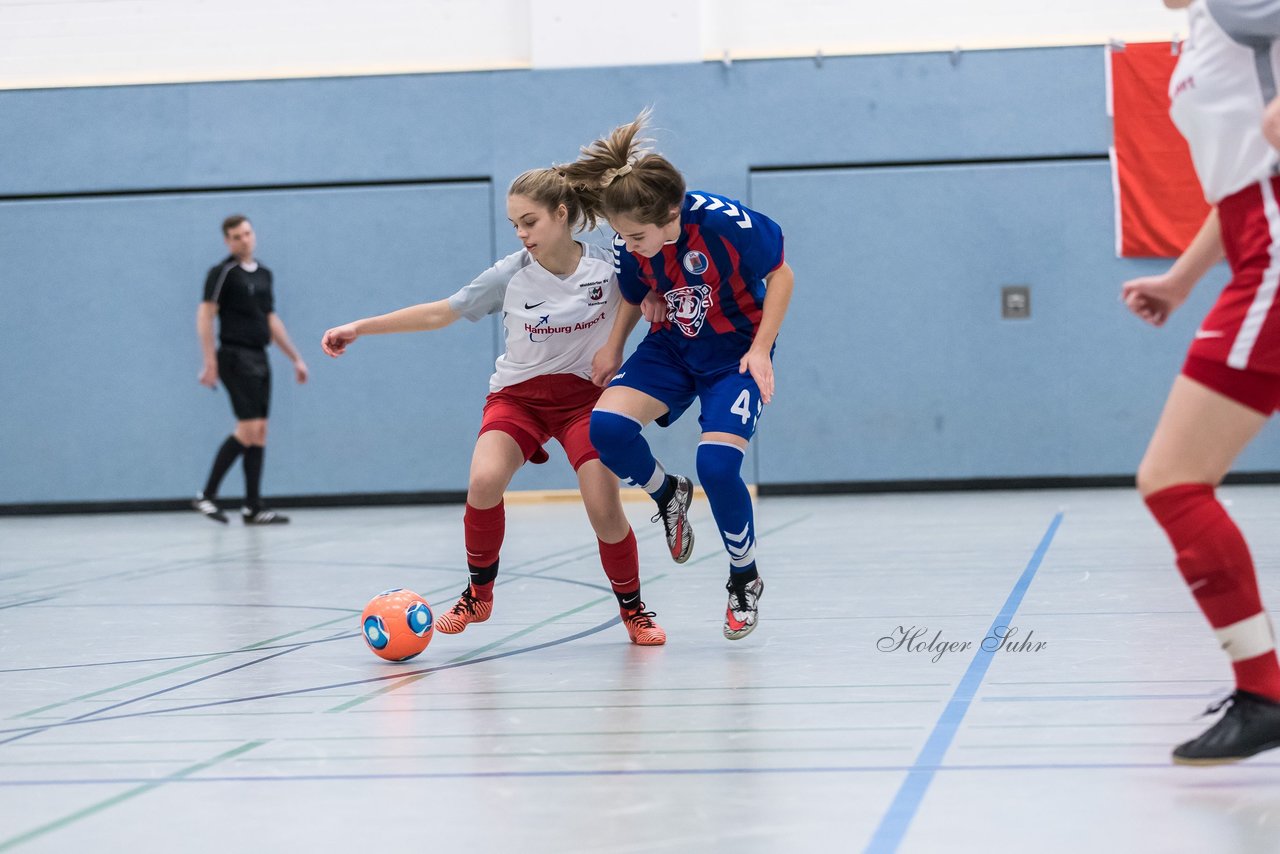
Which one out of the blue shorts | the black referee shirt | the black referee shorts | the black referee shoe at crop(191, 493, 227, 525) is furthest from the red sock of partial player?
the black referee shoe at crop(191, 493, 227, 525)

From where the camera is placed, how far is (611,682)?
3.49m

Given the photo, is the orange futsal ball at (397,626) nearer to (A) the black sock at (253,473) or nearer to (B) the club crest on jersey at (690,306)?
(B) the club crest on jersey at (690,306)

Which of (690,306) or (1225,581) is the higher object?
(690,306)

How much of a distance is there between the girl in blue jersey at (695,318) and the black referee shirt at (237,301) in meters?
5.56

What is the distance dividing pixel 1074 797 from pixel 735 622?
1.70 meters

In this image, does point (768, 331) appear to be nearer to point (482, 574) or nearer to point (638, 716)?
point (482, 574)

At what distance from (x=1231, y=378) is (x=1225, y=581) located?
34 centimetres

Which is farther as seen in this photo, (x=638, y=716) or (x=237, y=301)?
(x=237, y=301)

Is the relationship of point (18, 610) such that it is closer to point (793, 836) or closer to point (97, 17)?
point (793, 836)

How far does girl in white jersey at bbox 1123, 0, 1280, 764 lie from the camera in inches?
91.0

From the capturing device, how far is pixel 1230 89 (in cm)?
236

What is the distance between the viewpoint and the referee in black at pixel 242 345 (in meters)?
9.12

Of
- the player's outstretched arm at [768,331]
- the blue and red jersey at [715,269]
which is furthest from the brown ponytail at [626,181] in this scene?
the player's outstretched arm at [768,331]

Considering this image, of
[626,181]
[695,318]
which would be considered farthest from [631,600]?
[626,181]
